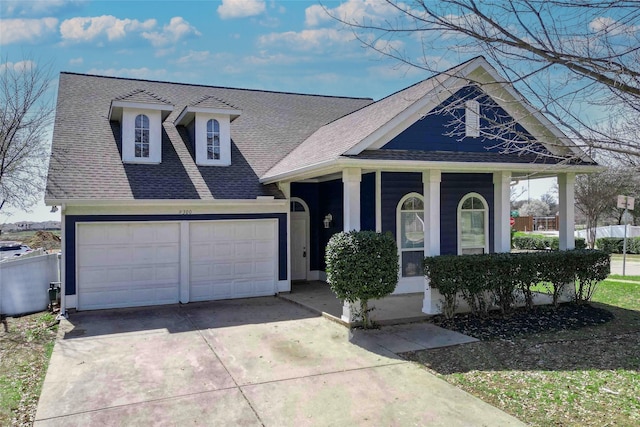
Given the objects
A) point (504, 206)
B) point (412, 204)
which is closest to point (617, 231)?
point (504, 206)

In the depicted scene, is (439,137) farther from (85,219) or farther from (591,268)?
(85,219)

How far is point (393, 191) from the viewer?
39.0 feet

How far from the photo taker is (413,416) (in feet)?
16.4

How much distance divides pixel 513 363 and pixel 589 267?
495cm

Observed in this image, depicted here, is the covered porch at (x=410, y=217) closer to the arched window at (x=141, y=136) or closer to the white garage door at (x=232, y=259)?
the white garage door at (x=232, y=259)

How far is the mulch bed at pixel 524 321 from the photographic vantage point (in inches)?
328

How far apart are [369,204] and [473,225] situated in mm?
2971

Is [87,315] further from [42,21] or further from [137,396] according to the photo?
[42,21]

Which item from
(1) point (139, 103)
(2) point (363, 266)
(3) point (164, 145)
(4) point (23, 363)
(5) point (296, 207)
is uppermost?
(1) point (139, 103)

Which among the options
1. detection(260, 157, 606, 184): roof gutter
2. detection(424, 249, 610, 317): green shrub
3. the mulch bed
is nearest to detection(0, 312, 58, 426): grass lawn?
detection(260, 157, 606, 184): roof gutter

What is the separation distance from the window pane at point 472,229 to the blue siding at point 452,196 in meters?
0.23

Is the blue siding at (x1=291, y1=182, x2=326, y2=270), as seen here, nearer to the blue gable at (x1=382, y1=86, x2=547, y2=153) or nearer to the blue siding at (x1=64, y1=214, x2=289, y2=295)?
the blue siding at (x1=64, y1=214, x2=289, y2=295)

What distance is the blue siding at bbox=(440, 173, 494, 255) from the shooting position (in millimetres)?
12023

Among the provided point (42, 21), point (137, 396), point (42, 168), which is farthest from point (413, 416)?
point (42, 168)
